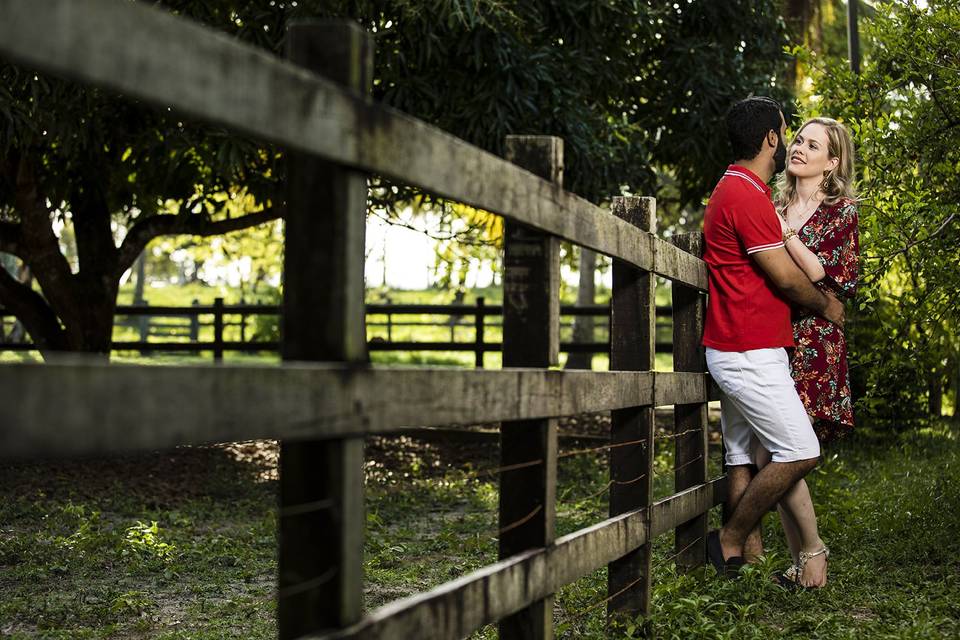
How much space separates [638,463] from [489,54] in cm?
596

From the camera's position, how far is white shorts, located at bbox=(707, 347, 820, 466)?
4559 mm

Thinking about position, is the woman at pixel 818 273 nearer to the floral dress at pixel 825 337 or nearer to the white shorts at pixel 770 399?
the floral dress at pixel 825 337

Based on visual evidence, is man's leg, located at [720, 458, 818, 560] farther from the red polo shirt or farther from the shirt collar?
the shirt collar

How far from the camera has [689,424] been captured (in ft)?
16.4

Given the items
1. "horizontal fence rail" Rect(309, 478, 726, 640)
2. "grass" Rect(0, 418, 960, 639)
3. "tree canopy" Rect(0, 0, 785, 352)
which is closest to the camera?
"horizontal fence rail" Rect(309, 478, 726, 640)

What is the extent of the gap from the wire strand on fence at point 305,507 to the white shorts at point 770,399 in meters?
2.90

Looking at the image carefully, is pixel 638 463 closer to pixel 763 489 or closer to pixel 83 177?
pixel 763 489

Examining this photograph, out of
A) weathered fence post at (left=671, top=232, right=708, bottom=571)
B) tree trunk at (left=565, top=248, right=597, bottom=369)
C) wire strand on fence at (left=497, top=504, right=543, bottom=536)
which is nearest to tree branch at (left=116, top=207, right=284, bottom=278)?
weathered fence post at (left=671, top=232, right=708, bottom=571)

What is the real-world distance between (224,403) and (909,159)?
493 centimetres

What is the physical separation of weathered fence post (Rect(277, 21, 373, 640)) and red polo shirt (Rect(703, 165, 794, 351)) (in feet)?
9.20

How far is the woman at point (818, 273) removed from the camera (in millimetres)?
4691

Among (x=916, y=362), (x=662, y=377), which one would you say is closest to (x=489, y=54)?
(x=916, y=362)

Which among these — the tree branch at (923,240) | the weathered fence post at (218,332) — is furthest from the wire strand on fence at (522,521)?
the weathered fence post at (218,332)

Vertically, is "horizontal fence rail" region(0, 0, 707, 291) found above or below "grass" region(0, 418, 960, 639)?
above
